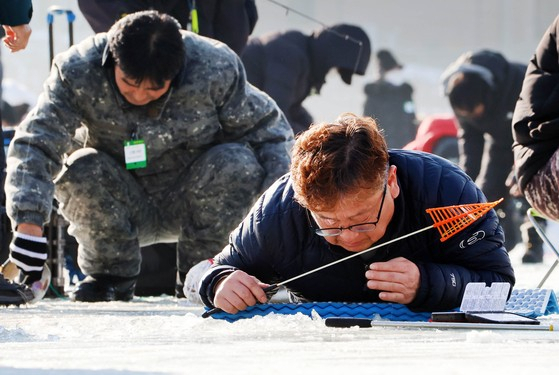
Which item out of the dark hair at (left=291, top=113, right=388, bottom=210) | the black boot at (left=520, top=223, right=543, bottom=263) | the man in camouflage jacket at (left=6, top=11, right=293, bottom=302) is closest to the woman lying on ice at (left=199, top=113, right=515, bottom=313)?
the dark hair at (left=291, top=113, right=388, bottom=210)

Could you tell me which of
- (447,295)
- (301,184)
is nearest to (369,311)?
(447,295)

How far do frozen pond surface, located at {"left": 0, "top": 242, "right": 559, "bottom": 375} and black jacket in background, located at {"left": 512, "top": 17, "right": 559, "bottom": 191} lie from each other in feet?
3.66

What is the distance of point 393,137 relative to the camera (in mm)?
14688

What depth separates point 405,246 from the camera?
3.34 meters

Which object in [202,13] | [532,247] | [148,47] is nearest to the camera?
[148,47]

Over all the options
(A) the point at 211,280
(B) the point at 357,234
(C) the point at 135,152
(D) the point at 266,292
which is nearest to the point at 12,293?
(C) the point at 135,152

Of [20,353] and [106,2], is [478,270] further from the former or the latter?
[106,2]

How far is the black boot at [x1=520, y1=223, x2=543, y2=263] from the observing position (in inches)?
360

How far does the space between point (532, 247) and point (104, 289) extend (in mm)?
4656

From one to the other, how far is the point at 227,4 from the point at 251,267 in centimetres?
364

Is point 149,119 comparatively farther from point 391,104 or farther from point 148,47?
point 391,104

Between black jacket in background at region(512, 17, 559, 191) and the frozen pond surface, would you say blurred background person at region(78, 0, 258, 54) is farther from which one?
the frozen pond surface

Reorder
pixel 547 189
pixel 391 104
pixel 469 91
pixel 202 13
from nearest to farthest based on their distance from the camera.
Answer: pixel 547 189 → pixel 202 13 → pixel 469 91 → pixel 391 104

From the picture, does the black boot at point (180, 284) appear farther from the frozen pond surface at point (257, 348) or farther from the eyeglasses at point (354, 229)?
the eyeglasses at point (354, 229)
